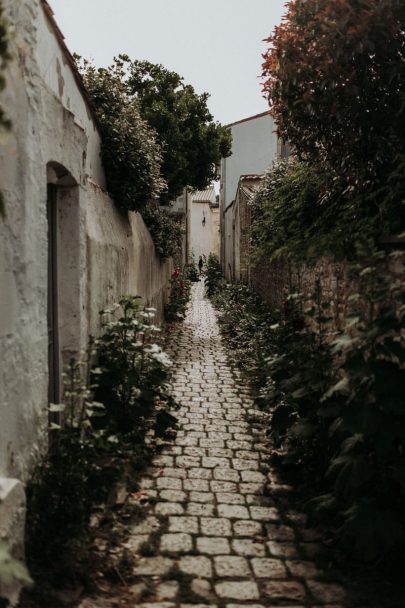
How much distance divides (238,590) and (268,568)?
0.31 meters

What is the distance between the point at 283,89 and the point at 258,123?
891 inches

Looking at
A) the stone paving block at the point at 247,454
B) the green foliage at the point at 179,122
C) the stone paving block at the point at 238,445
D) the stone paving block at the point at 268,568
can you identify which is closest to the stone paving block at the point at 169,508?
the stone paving block at the point at 268,568

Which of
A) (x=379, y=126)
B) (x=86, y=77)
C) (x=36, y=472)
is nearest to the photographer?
(x=36, y=472)

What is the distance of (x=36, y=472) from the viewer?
11.2 ft

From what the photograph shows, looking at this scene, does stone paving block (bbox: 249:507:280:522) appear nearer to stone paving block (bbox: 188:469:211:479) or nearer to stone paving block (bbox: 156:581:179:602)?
stone paving block (bbox: 188:469:211:479)

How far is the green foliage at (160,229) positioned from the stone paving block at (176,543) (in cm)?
773

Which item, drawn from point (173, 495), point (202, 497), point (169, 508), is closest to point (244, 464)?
point (202, 497)

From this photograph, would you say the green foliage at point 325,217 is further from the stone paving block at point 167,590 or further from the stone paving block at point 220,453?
the stone paving block at point 167,590

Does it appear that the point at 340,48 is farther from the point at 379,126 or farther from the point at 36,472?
the point at 36,472

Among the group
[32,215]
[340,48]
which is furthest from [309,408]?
[340,48]

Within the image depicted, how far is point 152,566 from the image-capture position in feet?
10.8

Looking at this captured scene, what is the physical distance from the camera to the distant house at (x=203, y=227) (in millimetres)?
45875

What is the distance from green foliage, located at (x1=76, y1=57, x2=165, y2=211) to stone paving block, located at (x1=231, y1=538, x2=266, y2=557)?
5.05 m

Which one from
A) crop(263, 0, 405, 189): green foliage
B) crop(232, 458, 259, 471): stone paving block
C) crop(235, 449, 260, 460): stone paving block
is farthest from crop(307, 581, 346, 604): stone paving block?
crop(263, 0, 405, 189): green foliage
